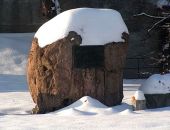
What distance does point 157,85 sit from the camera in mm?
10188

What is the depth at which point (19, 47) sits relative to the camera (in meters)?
19.4

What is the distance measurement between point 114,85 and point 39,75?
1557 millimetres

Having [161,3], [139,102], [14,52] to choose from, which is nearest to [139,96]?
[139,102]

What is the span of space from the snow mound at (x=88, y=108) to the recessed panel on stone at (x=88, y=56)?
2.19 ft

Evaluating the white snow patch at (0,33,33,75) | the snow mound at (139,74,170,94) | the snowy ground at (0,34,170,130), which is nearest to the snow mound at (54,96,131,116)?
the snowy ground at (0,34,170,130)

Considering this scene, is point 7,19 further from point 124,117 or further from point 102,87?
point 124,117

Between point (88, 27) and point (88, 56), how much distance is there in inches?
23.4

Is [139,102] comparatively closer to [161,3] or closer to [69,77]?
[69,77]

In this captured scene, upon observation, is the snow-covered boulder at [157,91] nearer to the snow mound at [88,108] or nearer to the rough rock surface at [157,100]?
the rough rock surface at [157,100]

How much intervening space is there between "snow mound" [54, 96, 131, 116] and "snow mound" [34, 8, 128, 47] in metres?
1.18

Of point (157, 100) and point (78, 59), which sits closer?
point (78, 59)

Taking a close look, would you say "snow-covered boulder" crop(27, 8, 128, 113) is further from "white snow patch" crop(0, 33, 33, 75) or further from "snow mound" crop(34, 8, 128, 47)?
"white snow patch" crop(0, 33, 33, 75)

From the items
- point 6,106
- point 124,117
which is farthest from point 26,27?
point 124,117

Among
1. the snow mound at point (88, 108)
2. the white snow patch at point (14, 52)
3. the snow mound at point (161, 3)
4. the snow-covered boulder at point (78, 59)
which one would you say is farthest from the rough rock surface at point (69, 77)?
the snow mound at point (161, 3)
